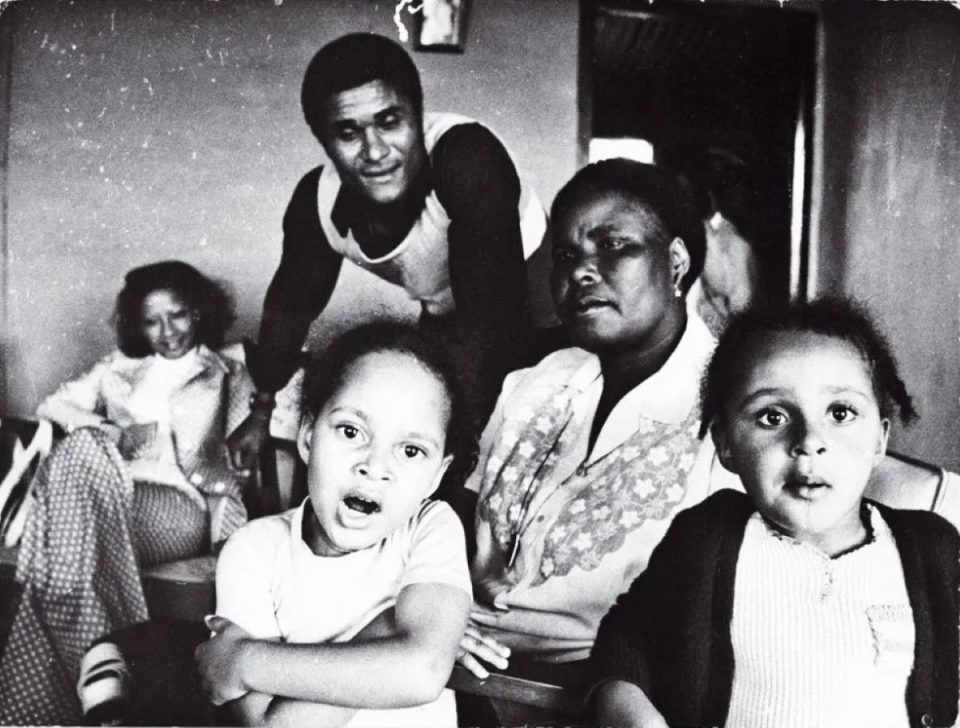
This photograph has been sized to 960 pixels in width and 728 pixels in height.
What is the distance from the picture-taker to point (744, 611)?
1.32 metres

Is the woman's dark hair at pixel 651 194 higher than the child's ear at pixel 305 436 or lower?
higher

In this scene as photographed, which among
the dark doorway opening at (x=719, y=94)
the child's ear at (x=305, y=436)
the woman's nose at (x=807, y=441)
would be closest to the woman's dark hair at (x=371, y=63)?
the dark doorway opening at (x=719, y=94)

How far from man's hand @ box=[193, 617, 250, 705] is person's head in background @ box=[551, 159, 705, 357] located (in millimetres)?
711

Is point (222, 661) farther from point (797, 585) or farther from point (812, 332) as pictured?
point (812, 332)

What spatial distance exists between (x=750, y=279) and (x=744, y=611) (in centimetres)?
54

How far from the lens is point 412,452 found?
1.36m

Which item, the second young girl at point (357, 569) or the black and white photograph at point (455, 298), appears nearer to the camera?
the second young girl at point (357, 569)

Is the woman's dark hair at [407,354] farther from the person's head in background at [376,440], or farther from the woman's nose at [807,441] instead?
the woman's nose at [807,441]

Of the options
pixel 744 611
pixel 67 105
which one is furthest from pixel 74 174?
pixel 744 611

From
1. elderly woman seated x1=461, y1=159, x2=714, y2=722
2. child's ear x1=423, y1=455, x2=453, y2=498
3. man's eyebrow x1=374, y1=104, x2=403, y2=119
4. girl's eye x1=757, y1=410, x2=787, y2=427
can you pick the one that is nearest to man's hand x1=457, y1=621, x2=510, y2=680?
elderly woman seated x1=461, y1=159, x2=714, y2=722

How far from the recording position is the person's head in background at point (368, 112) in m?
1.53

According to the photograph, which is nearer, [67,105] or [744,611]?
[744,611]

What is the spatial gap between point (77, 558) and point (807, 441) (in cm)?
117

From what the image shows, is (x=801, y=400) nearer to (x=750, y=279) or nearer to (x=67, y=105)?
(x=750, y=279)
